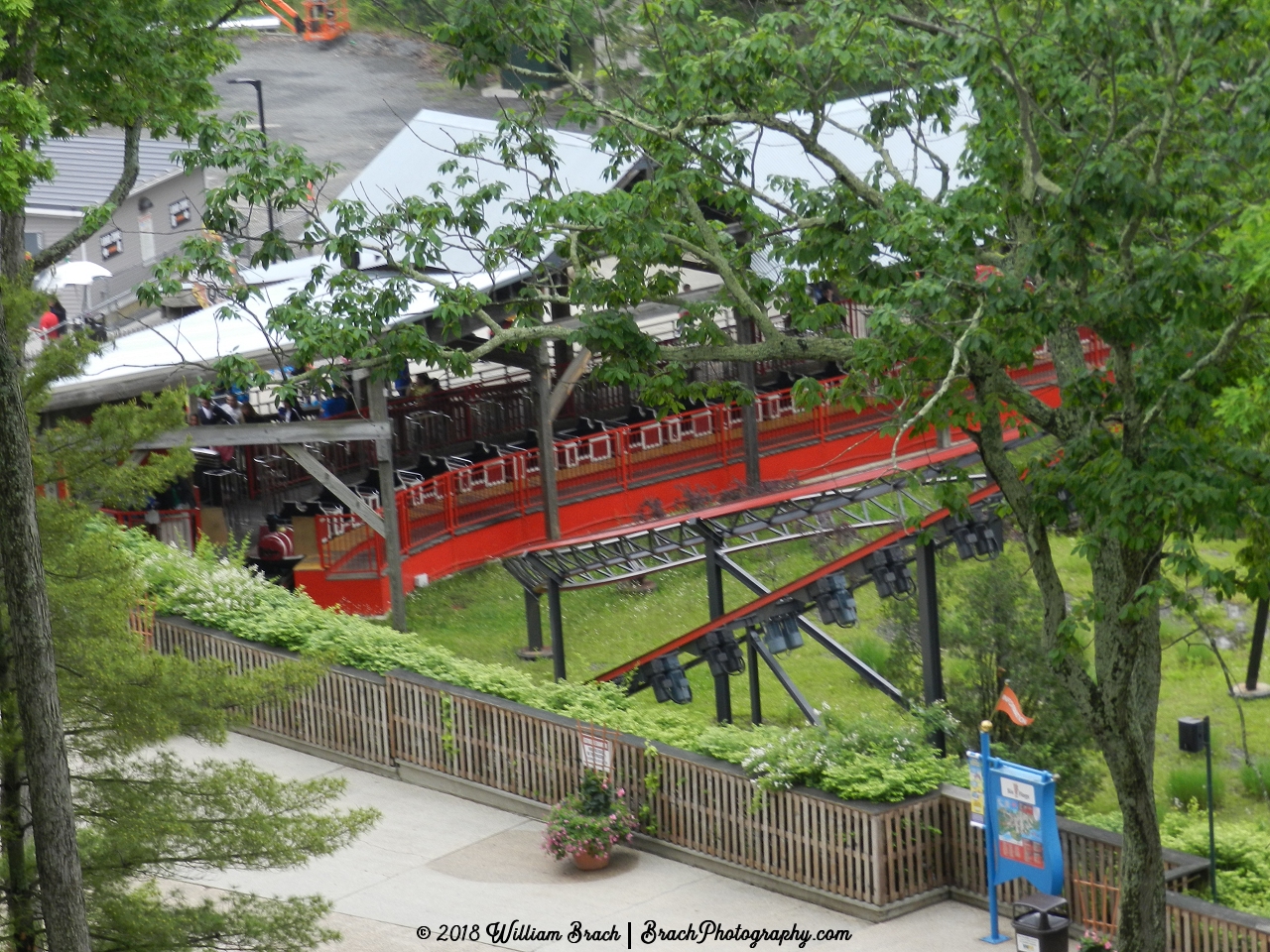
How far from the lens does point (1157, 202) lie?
31.3 feet

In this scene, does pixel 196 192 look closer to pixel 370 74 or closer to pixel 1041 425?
pixel 370 74

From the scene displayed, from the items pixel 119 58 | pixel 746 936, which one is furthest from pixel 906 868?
pixel 119 58

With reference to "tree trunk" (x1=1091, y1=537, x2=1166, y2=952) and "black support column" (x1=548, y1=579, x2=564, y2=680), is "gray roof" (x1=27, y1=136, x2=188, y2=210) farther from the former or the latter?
"tree trunk" (x1=1091, y1=537, x2=1166, y2=952)

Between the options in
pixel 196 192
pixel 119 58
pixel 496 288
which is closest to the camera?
pixel 119 58

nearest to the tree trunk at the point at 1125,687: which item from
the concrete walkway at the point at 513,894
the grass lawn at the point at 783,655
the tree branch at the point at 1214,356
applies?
the tree branch at the point at 1214,356

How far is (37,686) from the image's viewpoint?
8.02 metres

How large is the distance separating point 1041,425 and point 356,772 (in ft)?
25.3

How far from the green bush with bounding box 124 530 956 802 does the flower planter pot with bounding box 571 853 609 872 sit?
113 centimetres

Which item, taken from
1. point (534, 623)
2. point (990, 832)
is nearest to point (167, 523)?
point (534, 623)

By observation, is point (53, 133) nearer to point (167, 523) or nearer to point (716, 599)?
point (167, 523)

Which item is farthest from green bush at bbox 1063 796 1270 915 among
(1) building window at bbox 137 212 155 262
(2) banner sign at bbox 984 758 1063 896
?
(1) building window at bbox 137 212 155 262

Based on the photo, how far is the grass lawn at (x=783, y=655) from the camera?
1827cm

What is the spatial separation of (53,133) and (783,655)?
10.3 metres

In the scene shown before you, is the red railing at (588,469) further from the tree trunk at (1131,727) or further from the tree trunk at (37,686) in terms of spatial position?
the tree trunk at (37,686)
